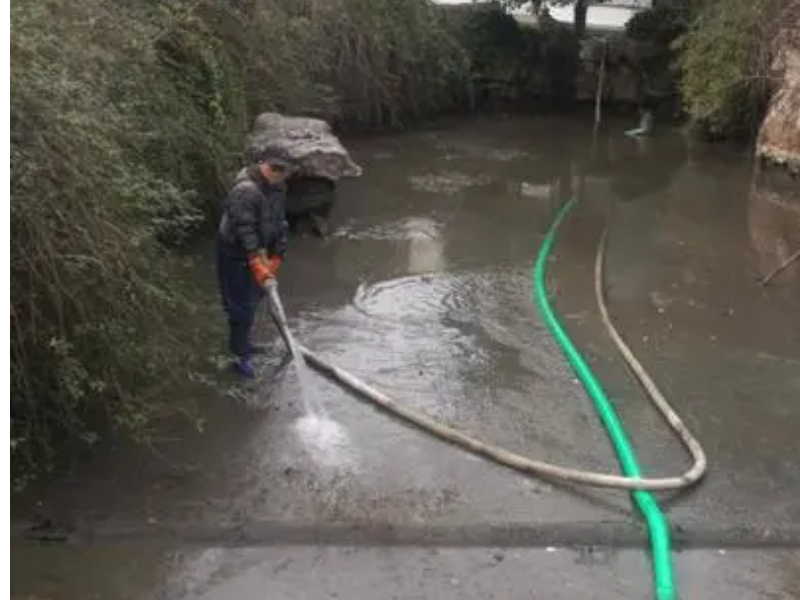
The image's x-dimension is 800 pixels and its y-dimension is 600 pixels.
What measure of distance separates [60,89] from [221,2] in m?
5.10

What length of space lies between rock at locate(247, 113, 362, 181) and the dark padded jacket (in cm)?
311

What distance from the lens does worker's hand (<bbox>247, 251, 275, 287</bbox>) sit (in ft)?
19.4

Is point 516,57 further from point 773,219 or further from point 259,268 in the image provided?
point 259,268

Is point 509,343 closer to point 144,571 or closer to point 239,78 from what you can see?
point 144,571

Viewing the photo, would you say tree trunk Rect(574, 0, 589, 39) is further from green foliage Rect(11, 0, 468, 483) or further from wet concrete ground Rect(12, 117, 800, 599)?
green foliage Rect(11, 0, 468, 483)

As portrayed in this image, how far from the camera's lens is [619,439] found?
5.47m

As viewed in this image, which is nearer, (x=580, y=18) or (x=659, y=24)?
(x=659, y=24)

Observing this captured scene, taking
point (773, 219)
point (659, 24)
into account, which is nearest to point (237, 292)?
point (773, 219)

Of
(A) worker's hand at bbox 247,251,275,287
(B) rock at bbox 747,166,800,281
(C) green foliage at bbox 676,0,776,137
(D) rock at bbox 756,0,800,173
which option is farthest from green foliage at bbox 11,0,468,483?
(C) green foliage at bbox 676,0,776,137

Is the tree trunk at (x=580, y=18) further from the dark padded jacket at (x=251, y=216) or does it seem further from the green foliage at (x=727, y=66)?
the dark padded jacket at (x=251, y=216)

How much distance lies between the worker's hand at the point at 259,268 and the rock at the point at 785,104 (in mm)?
9251

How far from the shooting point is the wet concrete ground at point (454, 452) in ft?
14.4

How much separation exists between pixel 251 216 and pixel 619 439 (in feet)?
7.58

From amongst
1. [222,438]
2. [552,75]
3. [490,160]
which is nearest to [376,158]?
[490,160]
